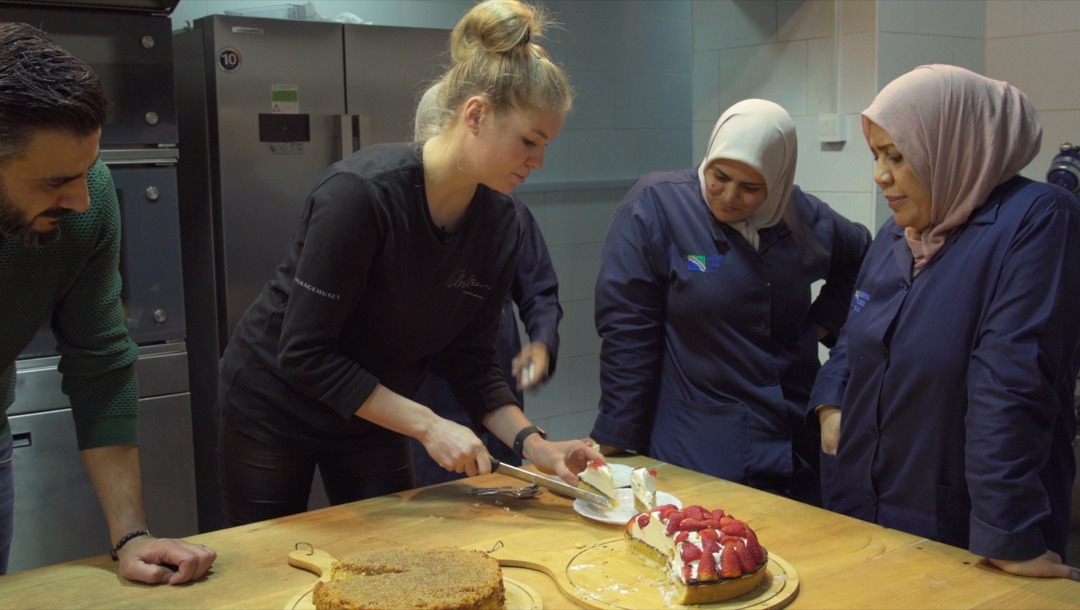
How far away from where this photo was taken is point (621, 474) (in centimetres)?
208

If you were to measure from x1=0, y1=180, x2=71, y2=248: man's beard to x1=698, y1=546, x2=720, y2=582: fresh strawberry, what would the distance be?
1060mm

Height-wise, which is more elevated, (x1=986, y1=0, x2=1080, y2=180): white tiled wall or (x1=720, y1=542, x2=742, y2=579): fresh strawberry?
(x1=986, y1=0, x2=1080, y2=180): white tiled wall

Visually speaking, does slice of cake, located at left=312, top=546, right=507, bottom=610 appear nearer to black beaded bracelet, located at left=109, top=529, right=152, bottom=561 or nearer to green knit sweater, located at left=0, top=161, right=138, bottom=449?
black beaded bracelet, located at left=109, top=529, right=152, bottom=561

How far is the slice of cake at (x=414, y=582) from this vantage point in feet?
4.71

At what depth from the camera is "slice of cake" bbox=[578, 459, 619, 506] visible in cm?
191

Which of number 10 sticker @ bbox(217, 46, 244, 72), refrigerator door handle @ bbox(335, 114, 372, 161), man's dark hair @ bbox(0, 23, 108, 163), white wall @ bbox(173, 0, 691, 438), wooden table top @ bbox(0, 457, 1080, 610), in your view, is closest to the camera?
man's dark hair @ bbox(0, 23, 108, 163)

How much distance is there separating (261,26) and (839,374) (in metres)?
2.19

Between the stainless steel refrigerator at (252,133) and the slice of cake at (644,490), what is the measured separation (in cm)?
192

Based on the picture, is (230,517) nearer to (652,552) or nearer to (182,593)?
(182,593)

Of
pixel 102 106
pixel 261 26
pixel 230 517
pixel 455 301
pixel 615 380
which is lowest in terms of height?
pixel 230 517

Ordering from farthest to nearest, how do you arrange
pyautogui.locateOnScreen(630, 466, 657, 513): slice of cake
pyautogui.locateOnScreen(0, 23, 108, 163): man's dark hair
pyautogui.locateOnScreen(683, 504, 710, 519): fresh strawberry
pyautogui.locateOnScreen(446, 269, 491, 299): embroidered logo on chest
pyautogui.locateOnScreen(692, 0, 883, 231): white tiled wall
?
pyautogui.locateOnScreen(692, 0, 883, 231): white tiled wall, pyautogui.locateOnScreen(446, 269, 491, 299): embroidered logo on chest, pyautogui.locateOnScreen(630, 466, 657, 513): slice of cake, pyautogui.locateOnScreen(683, 504, 710, 519): fresh strawberry, pyautogui.locateOnScreen(0, 23, 108, 163): man's dark hair

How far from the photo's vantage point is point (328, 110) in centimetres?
354

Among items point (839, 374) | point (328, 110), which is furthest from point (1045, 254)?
point (328, 110)

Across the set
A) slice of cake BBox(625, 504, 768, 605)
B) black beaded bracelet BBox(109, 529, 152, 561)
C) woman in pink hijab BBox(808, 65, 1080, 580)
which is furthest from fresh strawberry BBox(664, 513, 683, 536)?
black beaded bracelet BBox(109, 529, 152, 561)
